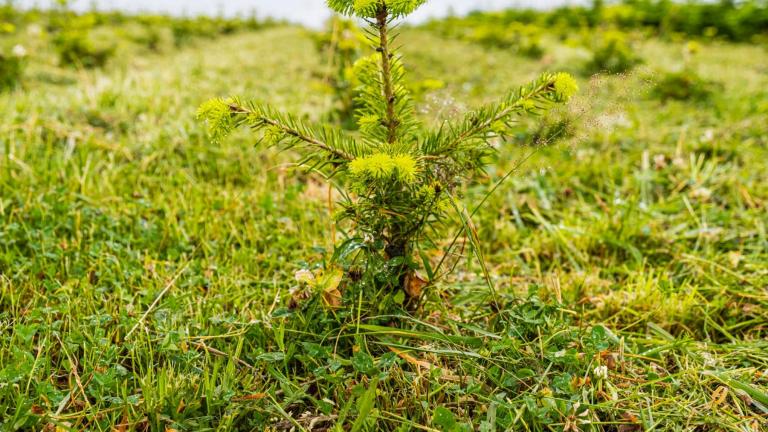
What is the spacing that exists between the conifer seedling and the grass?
170mm

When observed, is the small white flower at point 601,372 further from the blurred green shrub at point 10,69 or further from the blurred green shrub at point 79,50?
the blurred green shrub at point 79,50

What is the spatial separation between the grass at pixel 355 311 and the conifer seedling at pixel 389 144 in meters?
0.17

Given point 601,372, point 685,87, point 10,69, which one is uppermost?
point 685,87

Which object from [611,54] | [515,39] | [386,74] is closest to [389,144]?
[386,74]


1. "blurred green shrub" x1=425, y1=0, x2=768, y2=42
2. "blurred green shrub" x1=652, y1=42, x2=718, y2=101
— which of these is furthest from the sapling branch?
"blurred green shrub" x1=425, y1=0, x2=768, y2=42

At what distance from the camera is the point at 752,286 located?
91.0 inches

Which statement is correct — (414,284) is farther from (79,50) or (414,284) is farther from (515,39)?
(515,39)

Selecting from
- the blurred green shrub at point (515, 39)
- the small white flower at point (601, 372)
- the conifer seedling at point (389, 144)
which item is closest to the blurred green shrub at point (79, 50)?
the conifer seedling at point (389, 144)

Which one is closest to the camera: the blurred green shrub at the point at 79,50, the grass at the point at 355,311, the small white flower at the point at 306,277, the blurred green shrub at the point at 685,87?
the grass at the point at 355,311

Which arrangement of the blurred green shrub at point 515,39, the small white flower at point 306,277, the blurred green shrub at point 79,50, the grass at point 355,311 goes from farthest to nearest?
the blurred green shrub at point 515,39 < the blurred green shrub at point 79,50 < the small white flower at point 306,277 < the grass at point 355,311

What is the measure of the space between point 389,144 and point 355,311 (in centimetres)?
60

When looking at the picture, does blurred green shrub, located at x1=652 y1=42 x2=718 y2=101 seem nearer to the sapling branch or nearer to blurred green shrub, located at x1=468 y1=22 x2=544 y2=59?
blurred green shrub, located at x1=468 y1=22 x2=544 y2=59

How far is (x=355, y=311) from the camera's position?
74.7 inches

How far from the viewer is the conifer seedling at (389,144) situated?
64.2 inches
